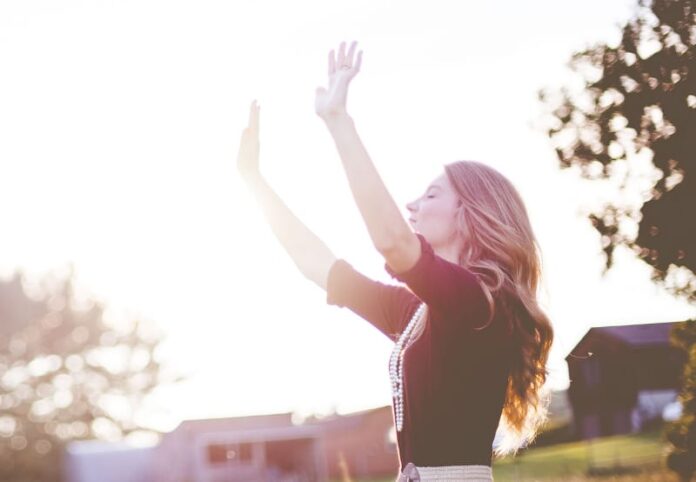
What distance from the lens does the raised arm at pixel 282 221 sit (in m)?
3.58

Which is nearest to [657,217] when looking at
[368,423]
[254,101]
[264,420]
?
[254,101]

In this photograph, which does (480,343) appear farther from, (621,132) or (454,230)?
(621,132)

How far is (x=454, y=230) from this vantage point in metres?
3.09

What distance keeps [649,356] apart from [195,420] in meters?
33.5

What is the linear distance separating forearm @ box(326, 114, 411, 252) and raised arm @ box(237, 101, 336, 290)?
0.99 m

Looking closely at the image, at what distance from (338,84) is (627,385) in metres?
33.3

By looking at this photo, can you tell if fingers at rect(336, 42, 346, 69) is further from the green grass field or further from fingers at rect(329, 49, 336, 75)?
the green grass field

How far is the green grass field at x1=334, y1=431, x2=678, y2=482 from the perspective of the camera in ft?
70.5

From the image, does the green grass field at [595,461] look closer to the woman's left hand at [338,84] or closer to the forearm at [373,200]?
the woman's left hand at [338,84]

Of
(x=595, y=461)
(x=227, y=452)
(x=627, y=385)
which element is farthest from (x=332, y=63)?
(x=227, y=452)

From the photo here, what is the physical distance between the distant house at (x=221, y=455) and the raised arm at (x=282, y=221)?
4516cm

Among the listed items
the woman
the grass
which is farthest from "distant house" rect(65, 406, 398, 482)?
the woman

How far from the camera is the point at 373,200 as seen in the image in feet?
8.29

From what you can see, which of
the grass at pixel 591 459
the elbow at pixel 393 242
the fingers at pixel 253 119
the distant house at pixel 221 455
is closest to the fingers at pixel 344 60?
the elbow at pixel 393 242
